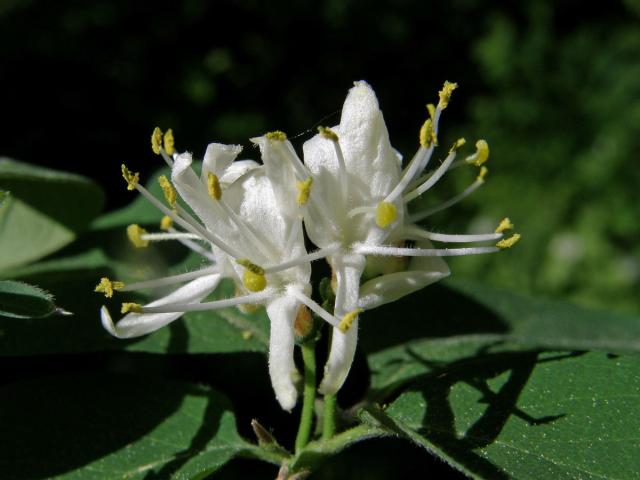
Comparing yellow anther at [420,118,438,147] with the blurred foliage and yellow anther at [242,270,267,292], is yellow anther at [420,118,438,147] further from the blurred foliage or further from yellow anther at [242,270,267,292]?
the blurred foliage

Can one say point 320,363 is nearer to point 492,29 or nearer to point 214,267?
point 214,267

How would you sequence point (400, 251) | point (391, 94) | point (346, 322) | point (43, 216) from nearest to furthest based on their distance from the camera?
point (346, 322) < point (400, 251) < point (43, 216) < point (391, 94)

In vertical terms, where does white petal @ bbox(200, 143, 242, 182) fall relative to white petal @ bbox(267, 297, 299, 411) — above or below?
above

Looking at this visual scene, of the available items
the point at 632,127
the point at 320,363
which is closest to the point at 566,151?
the point at 632,127

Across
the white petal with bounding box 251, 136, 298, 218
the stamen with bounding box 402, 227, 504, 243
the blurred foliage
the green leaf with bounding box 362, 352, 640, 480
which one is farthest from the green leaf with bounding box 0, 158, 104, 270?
the blurred foliage

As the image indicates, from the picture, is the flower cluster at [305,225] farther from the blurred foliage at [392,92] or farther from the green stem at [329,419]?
the blurred foliage at [392,92]

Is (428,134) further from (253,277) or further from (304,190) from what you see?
(253,277)

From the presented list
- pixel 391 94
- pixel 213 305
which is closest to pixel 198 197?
pixel 213 305

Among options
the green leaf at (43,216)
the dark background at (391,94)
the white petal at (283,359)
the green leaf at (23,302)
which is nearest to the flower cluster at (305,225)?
the white petal at (283,359)
